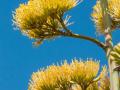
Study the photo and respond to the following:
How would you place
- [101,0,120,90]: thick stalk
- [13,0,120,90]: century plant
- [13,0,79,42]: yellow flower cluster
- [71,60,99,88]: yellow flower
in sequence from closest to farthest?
[101,0,120,90]: thick stalk
[13,0,120,90]: century plant
[13,0,79,42]: yellow flower cluster
[71,60,99,88]: yellow flower

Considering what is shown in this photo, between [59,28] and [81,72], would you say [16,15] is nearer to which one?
[59,28]

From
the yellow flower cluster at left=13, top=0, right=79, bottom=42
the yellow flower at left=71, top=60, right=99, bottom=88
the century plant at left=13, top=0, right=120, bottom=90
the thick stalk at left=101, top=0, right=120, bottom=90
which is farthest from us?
the yellow flower at left=71, top=60, right=99, bottom=88

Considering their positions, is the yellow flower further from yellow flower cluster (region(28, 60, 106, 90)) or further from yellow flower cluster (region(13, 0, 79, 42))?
yellow flower cluster (region(13, 0, 79, 42))

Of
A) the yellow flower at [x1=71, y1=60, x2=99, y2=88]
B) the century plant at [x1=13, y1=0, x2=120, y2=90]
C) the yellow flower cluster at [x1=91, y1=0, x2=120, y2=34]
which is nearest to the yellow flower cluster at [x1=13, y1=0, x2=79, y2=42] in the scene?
the century plant at [x1=13, y1=0, x2=120, y2=90]

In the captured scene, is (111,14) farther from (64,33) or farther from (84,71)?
(84,71)

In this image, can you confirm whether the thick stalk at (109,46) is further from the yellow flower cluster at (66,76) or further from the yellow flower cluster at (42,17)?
the yellow flower cluster at (66,76)

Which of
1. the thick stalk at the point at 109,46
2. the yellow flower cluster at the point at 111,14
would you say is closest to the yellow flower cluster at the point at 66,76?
the yellow flower cluster at the point at 111,14

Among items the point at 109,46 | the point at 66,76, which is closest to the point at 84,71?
the point at 66,76

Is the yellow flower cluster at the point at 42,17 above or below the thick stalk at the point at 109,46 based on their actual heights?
above
